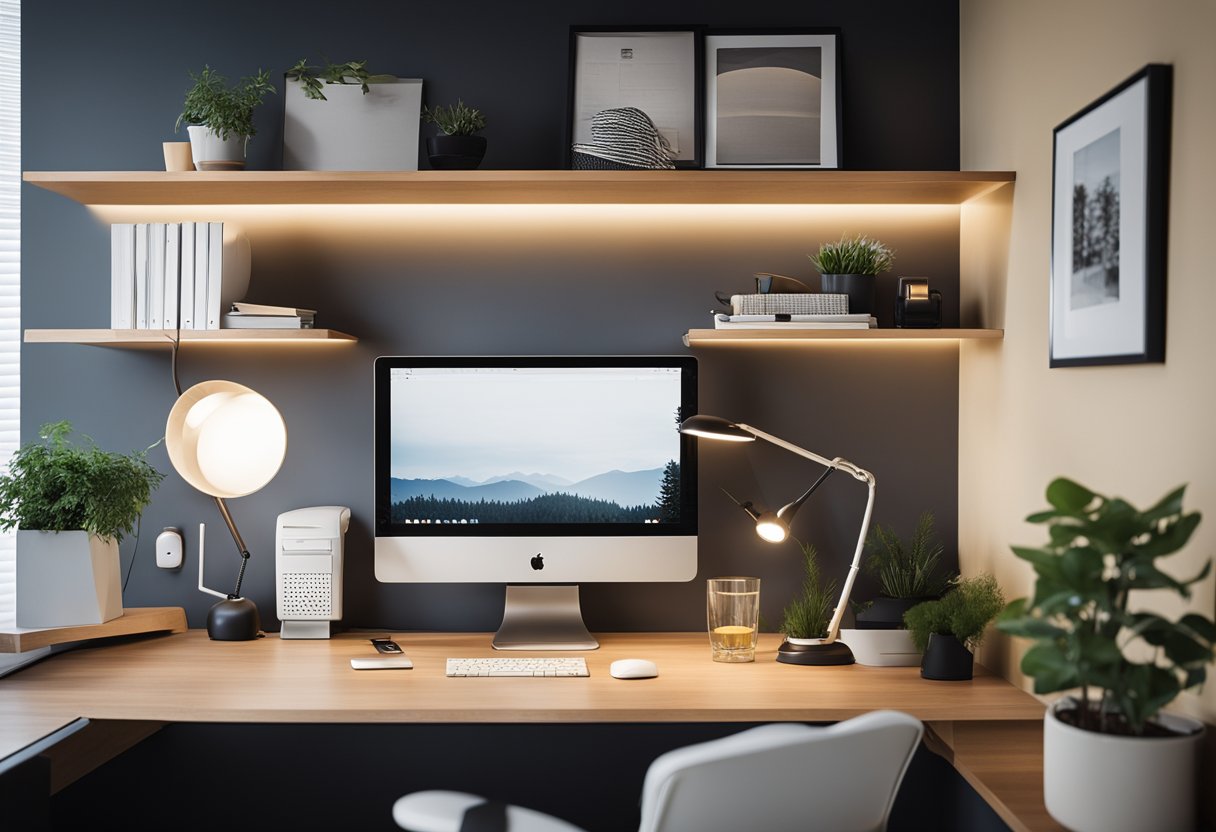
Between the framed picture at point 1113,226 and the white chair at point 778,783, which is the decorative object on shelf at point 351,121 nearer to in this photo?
the framed picture at point 1113,226

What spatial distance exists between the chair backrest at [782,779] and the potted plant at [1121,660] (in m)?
0.23

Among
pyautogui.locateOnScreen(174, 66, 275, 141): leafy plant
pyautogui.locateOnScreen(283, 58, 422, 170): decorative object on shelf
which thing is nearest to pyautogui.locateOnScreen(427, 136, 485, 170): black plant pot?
pyautogui.locateOnScreen(283, 58, 422, 170): decorative object on shelf

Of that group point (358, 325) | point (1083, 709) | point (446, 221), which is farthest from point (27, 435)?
point (1083, 709)

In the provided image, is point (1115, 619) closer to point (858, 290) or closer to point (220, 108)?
point (858, 290)

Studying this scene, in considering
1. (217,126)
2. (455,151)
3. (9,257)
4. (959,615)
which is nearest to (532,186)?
(455,151)

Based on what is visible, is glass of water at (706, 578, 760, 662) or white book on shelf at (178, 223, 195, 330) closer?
glass of water at (706, 578, 760, 662)

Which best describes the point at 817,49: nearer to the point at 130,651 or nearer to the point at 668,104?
the point at 668,104

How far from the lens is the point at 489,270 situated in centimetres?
258

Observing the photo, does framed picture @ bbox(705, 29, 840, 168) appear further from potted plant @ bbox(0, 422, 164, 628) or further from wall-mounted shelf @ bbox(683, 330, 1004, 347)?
potted plant @ bbox(0, 422, 164, 628)

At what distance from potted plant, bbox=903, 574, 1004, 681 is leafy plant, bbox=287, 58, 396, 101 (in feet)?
5.81

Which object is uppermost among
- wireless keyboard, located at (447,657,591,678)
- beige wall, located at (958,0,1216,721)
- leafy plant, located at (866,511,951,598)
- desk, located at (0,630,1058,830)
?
beige wall, located at (958,0,1216,721)

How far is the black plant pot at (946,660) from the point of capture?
2.08 metres

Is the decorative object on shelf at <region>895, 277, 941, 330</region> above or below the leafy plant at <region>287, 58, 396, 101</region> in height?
below

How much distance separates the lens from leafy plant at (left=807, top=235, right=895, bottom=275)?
93.6 inches
